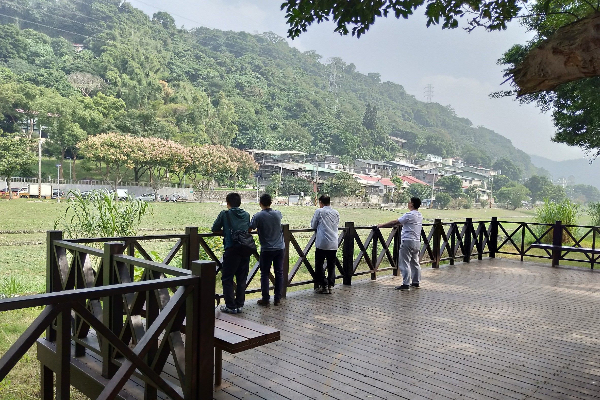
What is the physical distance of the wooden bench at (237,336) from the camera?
8.10 feet

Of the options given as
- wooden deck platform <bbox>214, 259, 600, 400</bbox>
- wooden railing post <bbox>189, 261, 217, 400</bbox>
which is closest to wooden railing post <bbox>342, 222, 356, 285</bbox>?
wooden deck platform <bbox>214, 259, 600, 400</bbox>

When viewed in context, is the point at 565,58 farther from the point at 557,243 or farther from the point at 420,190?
A: the point at 420,190

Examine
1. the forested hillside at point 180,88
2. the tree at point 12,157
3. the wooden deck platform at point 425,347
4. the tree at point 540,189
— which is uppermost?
the forested hillside at point 180,88

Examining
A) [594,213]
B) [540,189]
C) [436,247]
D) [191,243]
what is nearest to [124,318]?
[191,243]

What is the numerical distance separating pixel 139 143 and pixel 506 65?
95.1ft

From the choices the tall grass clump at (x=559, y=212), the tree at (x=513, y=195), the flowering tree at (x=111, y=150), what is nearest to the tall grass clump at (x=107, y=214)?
the tall grass clump at (x=559, y=212)

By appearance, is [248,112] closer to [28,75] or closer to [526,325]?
[28,75]

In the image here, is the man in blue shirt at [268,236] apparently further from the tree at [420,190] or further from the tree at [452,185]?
the tree at [452,185]

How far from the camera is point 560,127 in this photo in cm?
1224

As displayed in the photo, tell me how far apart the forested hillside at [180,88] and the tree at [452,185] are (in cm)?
1198

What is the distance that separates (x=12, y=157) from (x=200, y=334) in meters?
32.9

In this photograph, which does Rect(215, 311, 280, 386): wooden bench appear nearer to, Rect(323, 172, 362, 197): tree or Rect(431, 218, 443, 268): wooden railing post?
Rect(431, 218, 443, 268): wooden railing post

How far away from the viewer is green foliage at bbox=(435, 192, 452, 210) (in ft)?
147

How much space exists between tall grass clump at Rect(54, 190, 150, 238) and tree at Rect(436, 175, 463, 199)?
4330cm
